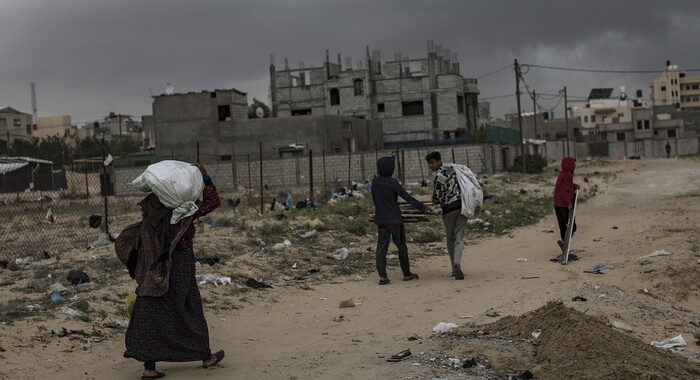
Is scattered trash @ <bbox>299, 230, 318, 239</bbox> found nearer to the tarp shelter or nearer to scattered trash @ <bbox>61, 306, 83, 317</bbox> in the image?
scattered trash @ <bbox>61, 306, 83, 317</bbox>

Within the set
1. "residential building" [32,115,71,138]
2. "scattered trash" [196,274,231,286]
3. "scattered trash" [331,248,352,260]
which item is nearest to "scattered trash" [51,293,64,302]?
"scattered trash" [196,274,231,286]

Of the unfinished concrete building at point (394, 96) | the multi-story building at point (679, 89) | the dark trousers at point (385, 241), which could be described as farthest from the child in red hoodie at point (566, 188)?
the multi-story building at point (679, 89)

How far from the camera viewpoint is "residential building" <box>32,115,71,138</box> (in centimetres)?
8600

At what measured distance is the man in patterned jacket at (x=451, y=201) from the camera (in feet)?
31.1

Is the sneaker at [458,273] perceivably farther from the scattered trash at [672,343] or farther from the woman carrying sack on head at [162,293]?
the woman carrying sack on head at [162,293]

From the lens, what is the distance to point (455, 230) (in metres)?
9.59

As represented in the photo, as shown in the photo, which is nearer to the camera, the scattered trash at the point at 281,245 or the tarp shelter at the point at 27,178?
the scattered trash at the point at 281,245

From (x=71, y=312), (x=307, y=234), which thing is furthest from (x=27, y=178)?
(x=71, y=312)

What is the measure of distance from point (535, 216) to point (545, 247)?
17.4ft

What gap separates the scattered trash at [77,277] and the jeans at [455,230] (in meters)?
4.29

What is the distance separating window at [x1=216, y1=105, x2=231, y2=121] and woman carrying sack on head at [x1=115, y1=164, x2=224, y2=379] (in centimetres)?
4513

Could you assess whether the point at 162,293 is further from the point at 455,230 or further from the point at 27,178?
the point at 27,178

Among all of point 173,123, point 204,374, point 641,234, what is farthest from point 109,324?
point 173,123

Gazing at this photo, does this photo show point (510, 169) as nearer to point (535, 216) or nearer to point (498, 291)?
point (535, 216)
